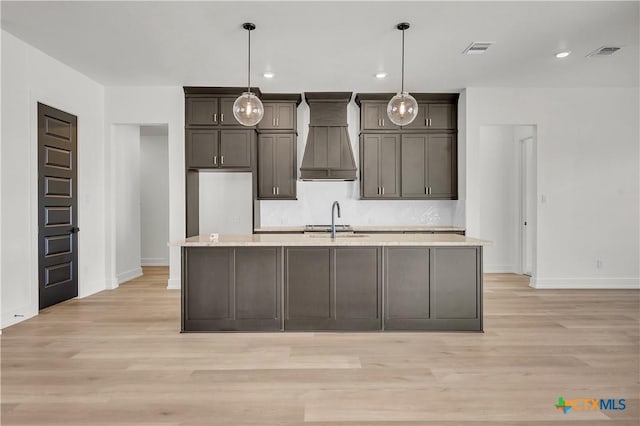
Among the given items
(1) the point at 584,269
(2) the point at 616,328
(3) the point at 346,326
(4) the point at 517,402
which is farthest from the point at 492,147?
(4) the point at 517,402

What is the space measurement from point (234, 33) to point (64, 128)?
2.60 meters

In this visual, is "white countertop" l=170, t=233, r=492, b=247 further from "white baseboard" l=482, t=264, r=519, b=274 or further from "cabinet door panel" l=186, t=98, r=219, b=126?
"white baseboard" l=482, t=264, r=519, b=274

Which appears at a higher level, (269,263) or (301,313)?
(269,263)

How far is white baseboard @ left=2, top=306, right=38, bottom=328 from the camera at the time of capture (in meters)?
3.92

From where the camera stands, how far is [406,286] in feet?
12.3

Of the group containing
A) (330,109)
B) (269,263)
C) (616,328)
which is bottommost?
(616,328)

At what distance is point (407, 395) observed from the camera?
246 cm

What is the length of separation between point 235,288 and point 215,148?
2706mm

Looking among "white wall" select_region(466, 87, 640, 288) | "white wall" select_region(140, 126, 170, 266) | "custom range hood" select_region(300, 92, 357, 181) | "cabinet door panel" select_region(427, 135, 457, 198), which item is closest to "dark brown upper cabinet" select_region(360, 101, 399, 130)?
"custom range hood" select_region(300, 92, 357, 181)

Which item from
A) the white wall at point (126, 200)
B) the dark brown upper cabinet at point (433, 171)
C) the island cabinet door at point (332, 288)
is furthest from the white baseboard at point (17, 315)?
the dark brown upper cabinet at point (433, 171)

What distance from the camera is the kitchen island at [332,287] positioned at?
374 cm

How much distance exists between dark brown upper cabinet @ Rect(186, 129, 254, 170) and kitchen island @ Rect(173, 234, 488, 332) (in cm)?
232

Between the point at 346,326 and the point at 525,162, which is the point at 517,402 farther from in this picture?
the point at 525,162

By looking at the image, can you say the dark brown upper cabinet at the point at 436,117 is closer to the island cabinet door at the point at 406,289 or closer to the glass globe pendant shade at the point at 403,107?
the glass globe pendant shade at the point at 403,107
